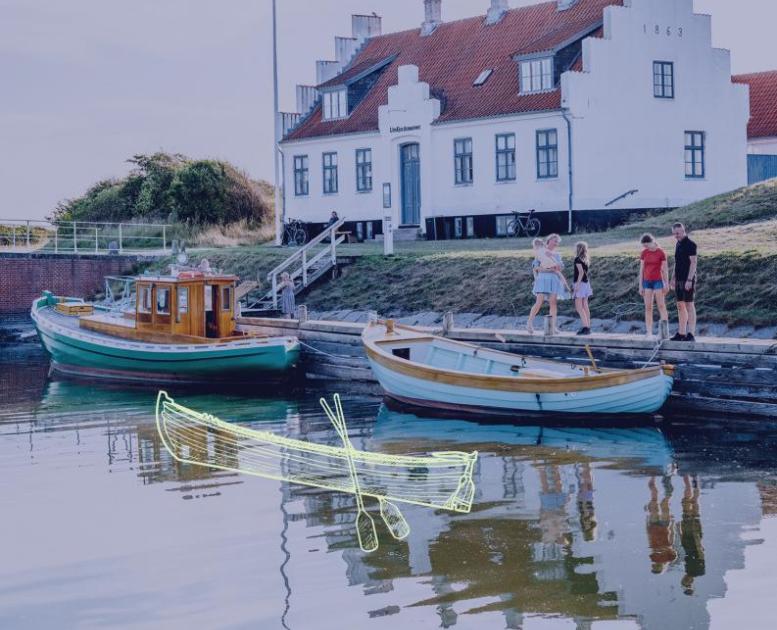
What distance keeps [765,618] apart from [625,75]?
3237 cm

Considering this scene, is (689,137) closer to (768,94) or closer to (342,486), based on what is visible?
(768,94)

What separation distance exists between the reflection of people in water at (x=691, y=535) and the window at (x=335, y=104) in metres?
34.2

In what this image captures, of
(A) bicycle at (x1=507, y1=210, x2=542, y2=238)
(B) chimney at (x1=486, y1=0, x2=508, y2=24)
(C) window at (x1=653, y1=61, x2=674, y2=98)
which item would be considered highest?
(B) chimney at (x1=486, y1=0, x2=508, y2=24)

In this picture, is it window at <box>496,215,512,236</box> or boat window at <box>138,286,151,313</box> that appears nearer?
boat window at <box>138,286,151,313</box>

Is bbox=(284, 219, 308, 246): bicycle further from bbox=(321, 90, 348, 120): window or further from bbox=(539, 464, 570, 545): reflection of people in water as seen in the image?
bbox=(539, 464, 570, 545): reflection of people in water

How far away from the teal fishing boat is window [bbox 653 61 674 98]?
1791 centimetres

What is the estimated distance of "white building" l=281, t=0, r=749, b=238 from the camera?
41.7m

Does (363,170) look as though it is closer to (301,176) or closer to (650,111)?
(301,176)

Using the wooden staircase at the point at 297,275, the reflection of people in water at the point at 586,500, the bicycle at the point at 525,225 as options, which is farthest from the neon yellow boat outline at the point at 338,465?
the bicycle at the point at 525,225

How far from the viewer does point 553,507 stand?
16016 mm

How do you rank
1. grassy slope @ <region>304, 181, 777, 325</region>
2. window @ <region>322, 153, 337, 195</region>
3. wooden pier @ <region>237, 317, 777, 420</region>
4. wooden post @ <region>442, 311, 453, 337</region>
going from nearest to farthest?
wooden pier @ <region>237, 317, 777, 420</region>, grassy slope @ <region>304, 181, 777, 325</region>, wooden post @ <region>442, 311, 453, 337</region>, window @ <region>322, 153, 337, 195</region>

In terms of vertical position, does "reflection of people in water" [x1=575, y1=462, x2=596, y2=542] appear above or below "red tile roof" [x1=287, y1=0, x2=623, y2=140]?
below

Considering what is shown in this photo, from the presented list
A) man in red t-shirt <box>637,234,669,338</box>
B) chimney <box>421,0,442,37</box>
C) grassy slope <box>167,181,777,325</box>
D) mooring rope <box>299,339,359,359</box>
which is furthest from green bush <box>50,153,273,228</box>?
man in red t-shirt <box>637,234,669,338</box>

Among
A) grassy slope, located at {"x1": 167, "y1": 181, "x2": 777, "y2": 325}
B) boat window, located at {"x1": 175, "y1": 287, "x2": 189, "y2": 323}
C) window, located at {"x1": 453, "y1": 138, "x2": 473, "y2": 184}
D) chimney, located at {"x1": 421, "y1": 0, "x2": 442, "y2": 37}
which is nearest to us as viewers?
grassy slope, located at {"x1": 167, "y1": 181, "x2": 777, "y2": 325}
